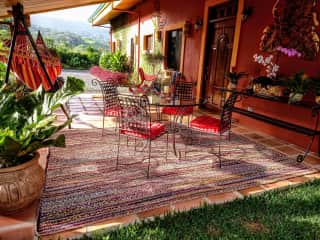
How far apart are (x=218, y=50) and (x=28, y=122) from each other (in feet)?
13.9

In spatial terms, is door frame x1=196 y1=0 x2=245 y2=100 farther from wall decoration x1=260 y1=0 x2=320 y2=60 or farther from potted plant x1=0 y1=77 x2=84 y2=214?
potted plant x1=0 y1=77 x2=84 y2=214

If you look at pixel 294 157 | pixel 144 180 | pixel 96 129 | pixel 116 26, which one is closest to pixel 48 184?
pixel 144 180

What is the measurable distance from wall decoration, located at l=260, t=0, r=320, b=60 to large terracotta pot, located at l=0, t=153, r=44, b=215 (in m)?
3.41

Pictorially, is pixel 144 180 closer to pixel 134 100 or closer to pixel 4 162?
pixel 134 100

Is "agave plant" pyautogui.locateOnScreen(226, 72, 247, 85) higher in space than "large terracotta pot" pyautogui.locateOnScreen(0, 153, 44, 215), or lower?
higher

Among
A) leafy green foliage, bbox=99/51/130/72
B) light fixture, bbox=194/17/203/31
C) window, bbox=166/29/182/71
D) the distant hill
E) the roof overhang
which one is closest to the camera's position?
light fixture, bbox=194/17/203/31

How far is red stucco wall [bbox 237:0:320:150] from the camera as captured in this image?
326cm

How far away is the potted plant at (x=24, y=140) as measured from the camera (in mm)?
1513

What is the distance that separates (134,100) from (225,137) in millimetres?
1967

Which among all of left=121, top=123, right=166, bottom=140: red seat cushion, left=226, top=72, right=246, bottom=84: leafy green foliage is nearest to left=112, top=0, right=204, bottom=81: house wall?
left=226, top=72, right=246, bottom=84: leafy green foliage

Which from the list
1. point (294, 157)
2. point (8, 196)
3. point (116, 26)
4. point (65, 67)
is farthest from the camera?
point (65, 67)

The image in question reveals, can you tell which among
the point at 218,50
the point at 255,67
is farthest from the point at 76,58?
the point at 255,67

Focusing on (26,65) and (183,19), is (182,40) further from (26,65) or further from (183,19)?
(26,65)

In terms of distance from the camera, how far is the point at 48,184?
6.88ft
